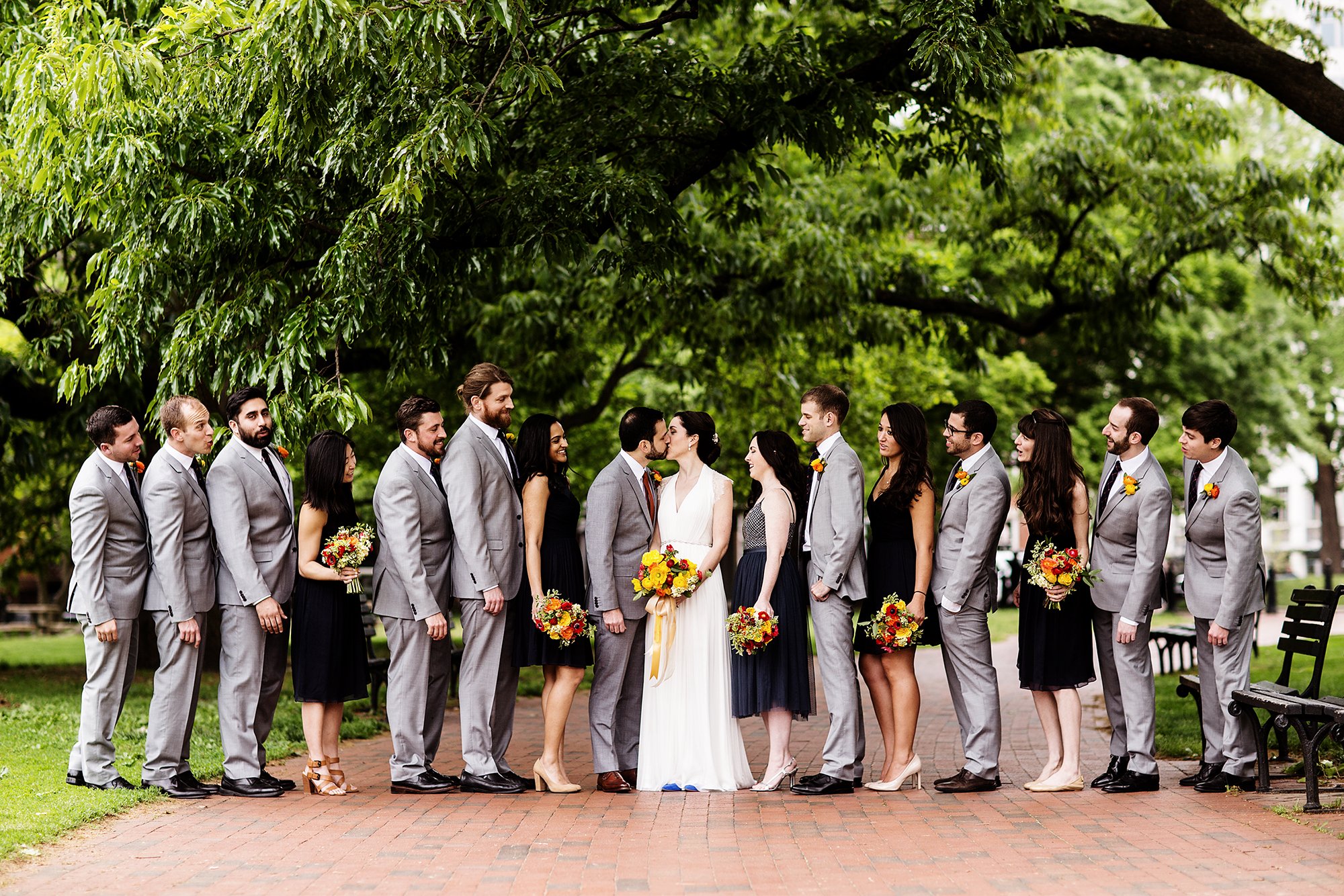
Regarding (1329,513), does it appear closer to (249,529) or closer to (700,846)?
(700,846)

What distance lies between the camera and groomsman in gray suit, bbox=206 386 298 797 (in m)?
8.20

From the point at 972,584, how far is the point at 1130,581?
964 millimetres

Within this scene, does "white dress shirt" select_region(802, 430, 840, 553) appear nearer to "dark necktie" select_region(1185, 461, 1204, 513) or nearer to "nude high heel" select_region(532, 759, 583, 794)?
"nude high heel" select_region(532, 759, 583, 794)

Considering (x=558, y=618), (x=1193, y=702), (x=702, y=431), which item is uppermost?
(x=702, y=431)

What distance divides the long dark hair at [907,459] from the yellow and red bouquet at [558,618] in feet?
6.73

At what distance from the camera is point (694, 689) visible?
8516 mm

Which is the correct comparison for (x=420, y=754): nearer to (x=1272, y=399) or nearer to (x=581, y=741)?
(x=581, y=741)

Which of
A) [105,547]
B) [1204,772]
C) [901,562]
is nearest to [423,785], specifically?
[105,547]

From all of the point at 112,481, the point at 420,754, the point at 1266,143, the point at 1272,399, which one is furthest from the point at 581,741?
the point at 1266,143

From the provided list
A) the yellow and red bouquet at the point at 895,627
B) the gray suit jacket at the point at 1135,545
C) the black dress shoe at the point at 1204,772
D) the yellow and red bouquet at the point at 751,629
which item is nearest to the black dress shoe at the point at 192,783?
the yellow and red bouquet at the point at 751,629

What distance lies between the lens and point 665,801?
26.4 ft

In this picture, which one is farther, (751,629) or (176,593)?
(751,629)

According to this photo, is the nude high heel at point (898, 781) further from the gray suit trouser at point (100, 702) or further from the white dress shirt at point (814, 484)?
the gray suit trouser at point (100, 702)

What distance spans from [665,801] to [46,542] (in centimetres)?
1809
